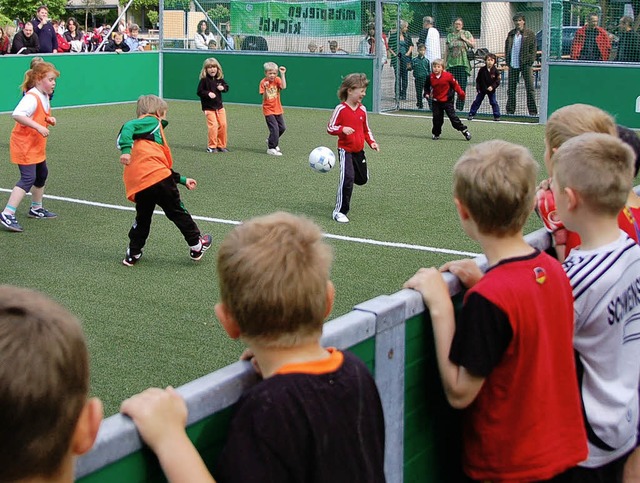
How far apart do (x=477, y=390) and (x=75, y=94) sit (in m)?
22.4

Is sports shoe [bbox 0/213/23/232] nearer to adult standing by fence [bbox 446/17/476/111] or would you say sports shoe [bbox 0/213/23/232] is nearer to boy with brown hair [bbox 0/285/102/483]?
boy with brown hair [bbox 0/285/102/483]

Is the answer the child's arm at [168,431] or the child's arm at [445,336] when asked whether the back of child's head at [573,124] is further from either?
the child's arm at [168,431]

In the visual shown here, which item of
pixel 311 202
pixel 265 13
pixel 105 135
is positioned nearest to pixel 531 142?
pixel 311 202

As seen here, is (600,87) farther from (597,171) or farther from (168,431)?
(168,431)

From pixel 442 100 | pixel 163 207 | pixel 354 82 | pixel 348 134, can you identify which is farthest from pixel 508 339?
pixel 442 100

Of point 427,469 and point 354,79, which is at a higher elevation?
point 354,79

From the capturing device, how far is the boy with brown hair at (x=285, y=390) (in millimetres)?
2068

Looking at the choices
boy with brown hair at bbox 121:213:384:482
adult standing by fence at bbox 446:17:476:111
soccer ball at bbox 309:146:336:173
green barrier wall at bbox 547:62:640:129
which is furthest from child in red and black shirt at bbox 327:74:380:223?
adult standing by fence at bbox 446:17:476:111

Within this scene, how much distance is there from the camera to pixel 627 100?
19938mm

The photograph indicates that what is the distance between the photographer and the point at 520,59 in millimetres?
22625

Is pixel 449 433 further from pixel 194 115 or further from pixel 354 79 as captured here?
pixel 194 115

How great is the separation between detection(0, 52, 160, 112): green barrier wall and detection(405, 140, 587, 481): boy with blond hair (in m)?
20.8

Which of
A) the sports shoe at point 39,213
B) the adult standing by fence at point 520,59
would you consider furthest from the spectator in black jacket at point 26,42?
the sports shoe at point 39,213

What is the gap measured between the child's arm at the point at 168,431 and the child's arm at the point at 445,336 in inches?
40.2
